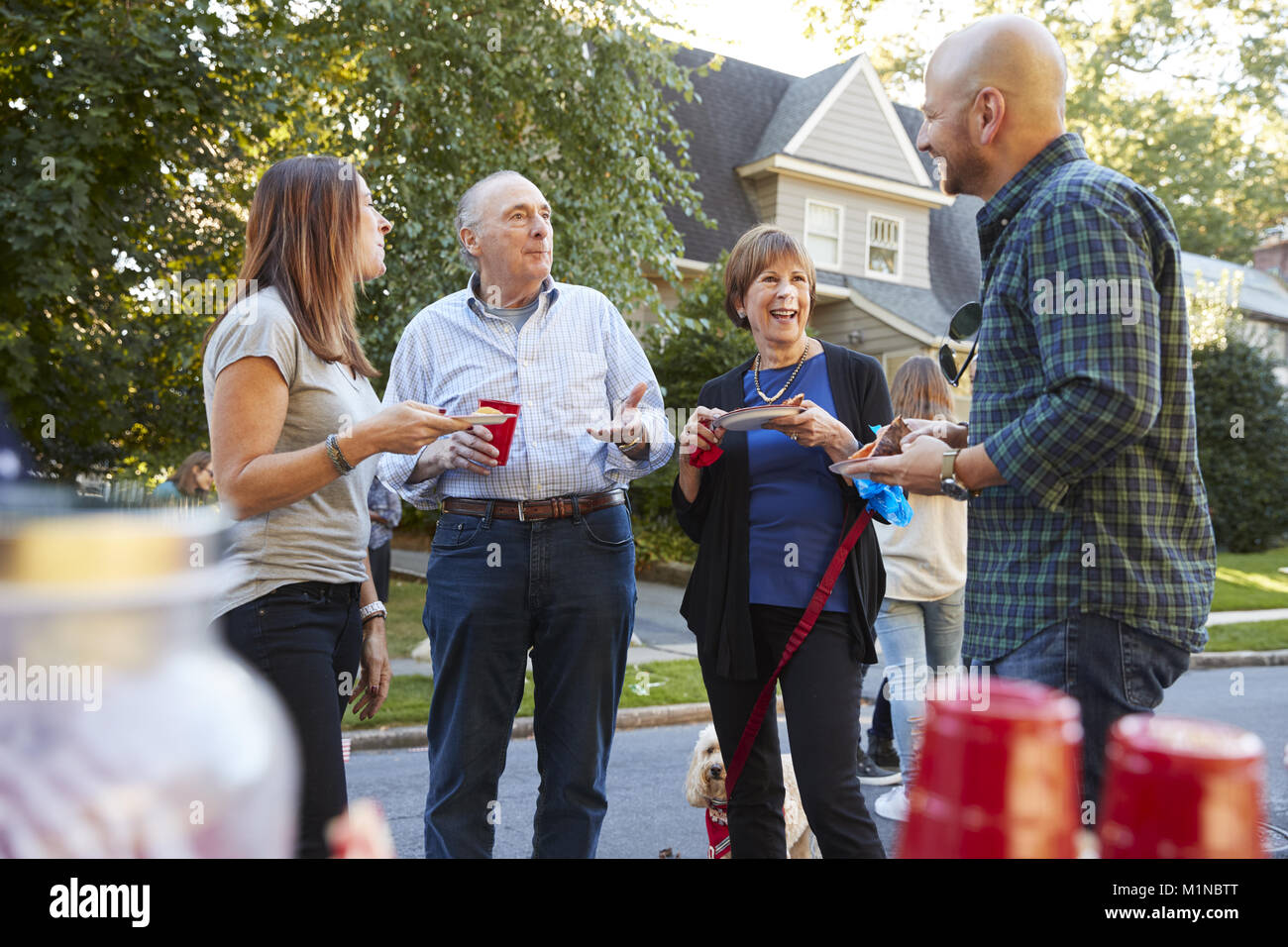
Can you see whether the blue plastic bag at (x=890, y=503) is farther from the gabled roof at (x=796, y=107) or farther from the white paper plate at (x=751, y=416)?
the gabled roof at (x=796, y=107)

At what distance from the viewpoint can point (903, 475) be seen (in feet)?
5.79

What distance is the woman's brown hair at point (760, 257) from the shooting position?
3.42m

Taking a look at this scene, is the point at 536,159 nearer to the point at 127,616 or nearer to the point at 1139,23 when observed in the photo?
the point at 127,616

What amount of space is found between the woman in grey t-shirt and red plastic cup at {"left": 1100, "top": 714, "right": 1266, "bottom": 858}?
1518 millimetres

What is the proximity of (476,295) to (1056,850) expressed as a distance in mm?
2919

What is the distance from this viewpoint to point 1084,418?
158 centimetres

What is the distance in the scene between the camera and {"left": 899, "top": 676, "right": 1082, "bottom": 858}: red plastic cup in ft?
2.36

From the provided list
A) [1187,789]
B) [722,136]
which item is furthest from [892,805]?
[722,136]

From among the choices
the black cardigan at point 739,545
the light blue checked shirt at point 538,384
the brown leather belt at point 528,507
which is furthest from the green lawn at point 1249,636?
the brown leather belt at point 528,507

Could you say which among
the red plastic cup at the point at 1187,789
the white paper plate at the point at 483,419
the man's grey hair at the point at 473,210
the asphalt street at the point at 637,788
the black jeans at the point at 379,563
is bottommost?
the asphalt street at the point at 637,788

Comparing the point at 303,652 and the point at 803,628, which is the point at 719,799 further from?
the point at 303,652

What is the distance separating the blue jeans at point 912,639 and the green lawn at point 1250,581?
824cm

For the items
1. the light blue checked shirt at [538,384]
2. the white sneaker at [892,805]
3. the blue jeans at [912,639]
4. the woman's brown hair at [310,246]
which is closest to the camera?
the woman's brown hair at [310,246]
